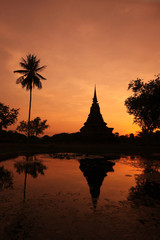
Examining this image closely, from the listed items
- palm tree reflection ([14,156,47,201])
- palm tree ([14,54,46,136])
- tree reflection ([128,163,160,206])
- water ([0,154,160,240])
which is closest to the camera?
water ([0,154,160,240])

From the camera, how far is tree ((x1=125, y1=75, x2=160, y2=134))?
1302 inches

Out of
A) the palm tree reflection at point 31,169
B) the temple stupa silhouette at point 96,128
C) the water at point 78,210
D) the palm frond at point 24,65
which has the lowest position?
the water at point 78,210

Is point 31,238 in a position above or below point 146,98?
below

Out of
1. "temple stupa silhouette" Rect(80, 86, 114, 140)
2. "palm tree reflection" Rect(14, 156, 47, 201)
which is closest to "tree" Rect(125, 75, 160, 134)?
"temple stupa silhouette" Rect(80, 86, 114, 140)

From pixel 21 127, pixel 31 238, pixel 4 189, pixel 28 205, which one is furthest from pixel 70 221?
pixel 21 127

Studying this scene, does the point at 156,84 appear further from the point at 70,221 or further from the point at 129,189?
the point at 70,221

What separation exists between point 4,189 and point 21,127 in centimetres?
5116

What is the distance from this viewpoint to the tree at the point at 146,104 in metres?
33.1

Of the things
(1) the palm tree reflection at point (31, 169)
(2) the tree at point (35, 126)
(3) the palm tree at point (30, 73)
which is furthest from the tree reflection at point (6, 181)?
(2) the tree at point (35, 126)

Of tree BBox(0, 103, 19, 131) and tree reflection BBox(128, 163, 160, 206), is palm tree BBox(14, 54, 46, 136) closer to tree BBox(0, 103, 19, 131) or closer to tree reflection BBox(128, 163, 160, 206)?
tree BBox(0, 103, 19, 131)

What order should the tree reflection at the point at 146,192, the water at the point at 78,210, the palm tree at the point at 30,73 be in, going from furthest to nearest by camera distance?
the palm tree at the point at 30,73
the tree reflection at the point at 146,192
the water at the point at 78,210

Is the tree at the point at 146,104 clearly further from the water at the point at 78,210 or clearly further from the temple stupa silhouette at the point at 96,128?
the water at the point at 78,210

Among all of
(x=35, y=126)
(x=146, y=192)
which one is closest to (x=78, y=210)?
(x=146, y=192)

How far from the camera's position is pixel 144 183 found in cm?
932
